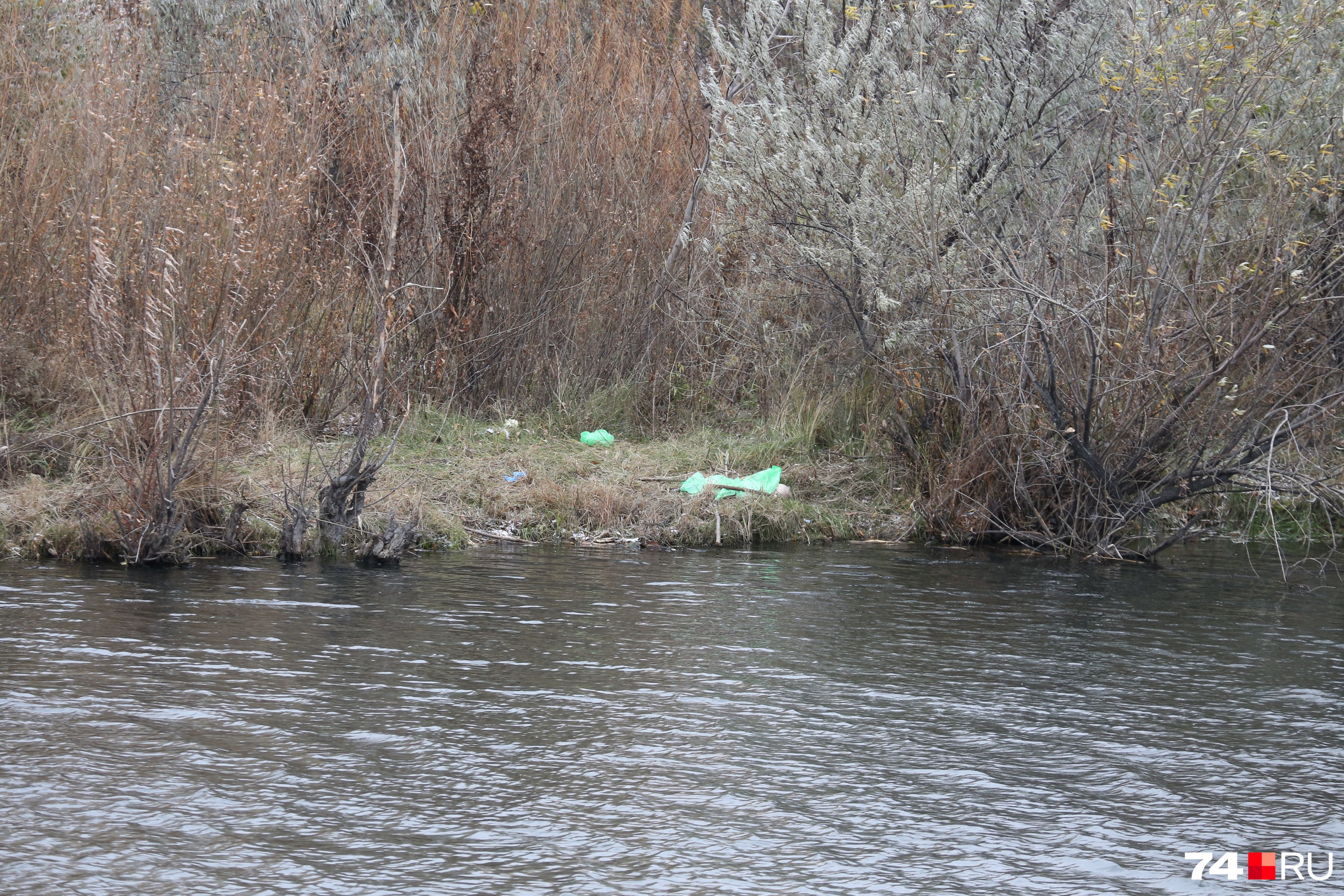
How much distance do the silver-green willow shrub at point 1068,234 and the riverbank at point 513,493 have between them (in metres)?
0.95

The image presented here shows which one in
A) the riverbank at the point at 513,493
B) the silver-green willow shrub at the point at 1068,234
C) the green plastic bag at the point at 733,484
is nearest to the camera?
the riverbank at the point at 513,493

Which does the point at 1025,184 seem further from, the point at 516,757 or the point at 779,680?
the point at 516,757

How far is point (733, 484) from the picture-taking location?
1204 centimetres

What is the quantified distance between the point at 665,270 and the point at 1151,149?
581cm

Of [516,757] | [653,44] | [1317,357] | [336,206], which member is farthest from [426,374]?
[516,757]

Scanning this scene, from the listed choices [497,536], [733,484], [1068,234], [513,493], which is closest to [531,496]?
[513,493]

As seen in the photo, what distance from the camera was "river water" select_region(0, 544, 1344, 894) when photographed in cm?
423

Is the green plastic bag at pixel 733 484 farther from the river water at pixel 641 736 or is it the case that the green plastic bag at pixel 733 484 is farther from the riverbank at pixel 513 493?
the river water at pixel 641 736

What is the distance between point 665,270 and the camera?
50.5 ft

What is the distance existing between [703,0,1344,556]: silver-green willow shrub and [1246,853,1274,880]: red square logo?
223 inches

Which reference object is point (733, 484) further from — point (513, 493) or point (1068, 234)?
point (1068, 234)

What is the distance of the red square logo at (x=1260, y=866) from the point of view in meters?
4.25

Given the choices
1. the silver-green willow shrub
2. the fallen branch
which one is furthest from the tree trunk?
the silver-green willow shrub

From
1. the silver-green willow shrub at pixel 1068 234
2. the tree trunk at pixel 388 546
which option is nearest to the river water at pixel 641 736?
the tree trunk at pixel 388 546
